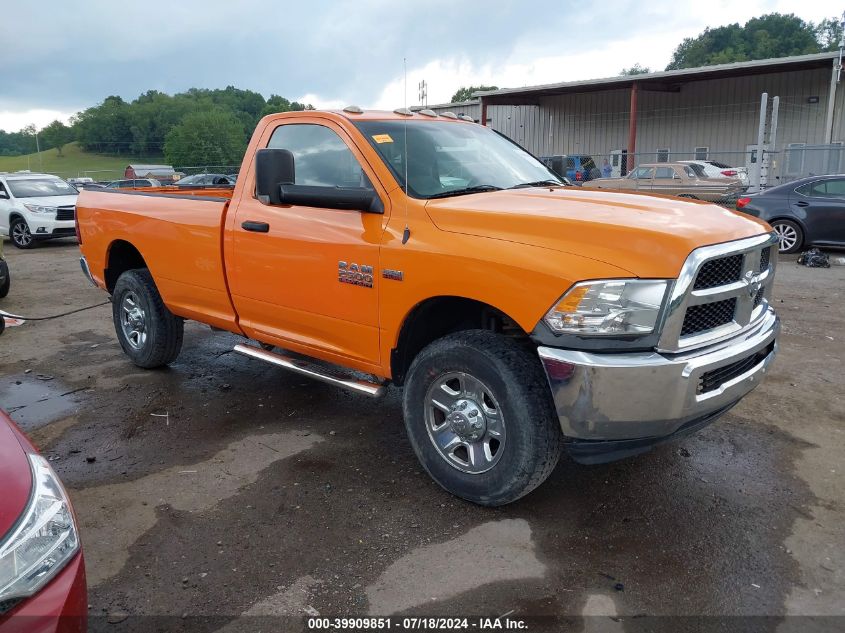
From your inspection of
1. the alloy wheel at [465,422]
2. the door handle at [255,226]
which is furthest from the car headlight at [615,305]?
the door handle at [255,226]

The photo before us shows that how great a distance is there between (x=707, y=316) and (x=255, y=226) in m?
2.79

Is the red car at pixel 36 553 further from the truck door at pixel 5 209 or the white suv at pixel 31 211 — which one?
the truck door at pixel 5 209

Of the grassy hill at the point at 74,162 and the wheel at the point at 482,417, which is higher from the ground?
the grassy hill at the point at 74,162

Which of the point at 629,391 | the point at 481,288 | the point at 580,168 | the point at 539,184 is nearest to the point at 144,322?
the point at 539,184

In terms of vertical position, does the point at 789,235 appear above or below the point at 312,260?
below

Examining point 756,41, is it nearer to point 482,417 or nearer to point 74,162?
point 74,162

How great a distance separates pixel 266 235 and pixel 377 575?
2.31 meters

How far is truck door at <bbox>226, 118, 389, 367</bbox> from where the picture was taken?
404 cm

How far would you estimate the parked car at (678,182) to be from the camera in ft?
61.3

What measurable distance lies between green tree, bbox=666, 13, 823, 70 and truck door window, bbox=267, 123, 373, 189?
225 feet

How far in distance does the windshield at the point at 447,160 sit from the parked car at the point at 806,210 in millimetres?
9692

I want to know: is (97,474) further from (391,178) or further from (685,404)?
(685,404)

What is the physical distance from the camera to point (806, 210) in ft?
41.6

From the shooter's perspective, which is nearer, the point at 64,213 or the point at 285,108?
the point at 285,108
